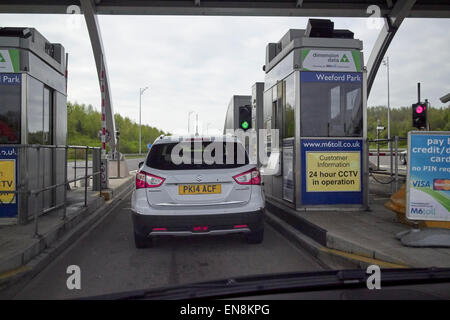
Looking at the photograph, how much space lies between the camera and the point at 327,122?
8250 millimetres

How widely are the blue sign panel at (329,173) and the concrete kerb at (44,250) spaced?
4.11 m

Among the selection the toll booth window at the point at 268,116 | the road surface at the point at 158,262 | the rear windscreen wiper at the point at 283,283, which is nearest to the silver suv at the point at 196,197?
the road surface at the point at 158,262

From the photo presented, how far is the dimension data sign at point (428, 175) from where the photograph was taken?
558cm

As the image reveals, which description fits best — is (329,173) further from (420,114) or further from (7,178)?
(420,114)

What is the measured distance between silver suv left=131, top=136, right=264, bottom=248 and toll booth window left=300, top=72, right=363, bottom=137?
266cm

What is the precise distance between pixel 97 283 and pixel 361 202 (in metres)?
5.34

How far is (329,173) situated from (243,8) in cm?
738

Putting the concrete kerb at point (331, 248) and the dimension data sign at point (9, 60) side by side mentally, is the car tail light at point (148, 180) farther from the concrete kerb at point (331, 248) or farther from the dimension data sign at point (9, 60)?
the dimension data sign at point (9, 60)

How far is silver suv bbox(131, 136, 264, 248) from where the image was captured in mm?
5699

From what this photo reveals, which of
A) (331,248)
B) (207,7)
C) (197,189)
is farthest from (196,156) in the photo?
(207,7)

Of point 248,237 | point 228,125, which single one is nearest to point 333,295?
point 248,237

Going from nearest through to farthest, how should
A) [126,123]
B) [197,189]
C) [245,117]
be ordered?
[197,189]
[245,117]
[126,123]

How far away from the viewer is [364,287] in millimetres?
2170

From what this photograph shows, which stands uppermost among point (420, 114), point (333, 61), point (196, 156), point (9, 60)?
point (333, 61)
